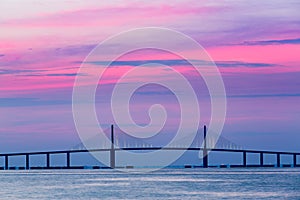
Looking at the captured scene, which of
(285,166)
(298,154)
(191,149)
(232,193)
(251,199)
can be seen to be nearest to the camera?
(251,199)

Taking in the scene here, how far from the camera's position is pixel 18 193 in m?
74.1

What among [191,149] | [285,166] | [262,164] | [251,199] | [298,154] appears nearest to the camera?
[251,199]

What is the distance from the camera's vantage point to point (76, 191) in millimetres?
76188

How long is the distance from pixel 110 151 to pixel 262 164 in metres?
29.4

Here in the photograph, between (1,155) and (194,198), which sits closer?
(194,198)

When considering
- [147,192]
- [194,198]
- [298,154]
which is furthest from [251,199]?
[298,154]

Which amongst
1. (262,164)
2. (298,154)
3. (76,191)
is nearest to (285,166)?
(262,164)

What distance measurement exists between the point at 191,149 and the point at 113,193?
60.8 meters

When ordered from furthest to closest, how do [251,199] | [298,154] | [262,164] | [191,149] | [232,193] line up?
1. [262,164]
2. [298,154]
3. [191,149]
4. [232,193]
5. [251,199]

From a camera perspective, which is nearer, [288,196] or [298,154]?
[288,196]

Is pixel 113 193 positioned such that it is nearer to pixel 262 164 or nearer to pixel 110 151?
pixel 110 151

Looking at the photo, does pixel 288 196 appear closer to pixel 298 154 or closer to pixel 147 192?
pixel 147 192

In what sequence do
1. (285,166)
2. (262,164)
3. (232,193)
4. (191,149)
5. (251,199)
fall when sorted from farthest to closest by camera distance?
(285,166) < (262,164) < (191,149) < (232,193) < (251,199)

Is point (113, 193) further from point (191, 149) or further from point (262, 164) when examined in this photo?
point (262, 164)
